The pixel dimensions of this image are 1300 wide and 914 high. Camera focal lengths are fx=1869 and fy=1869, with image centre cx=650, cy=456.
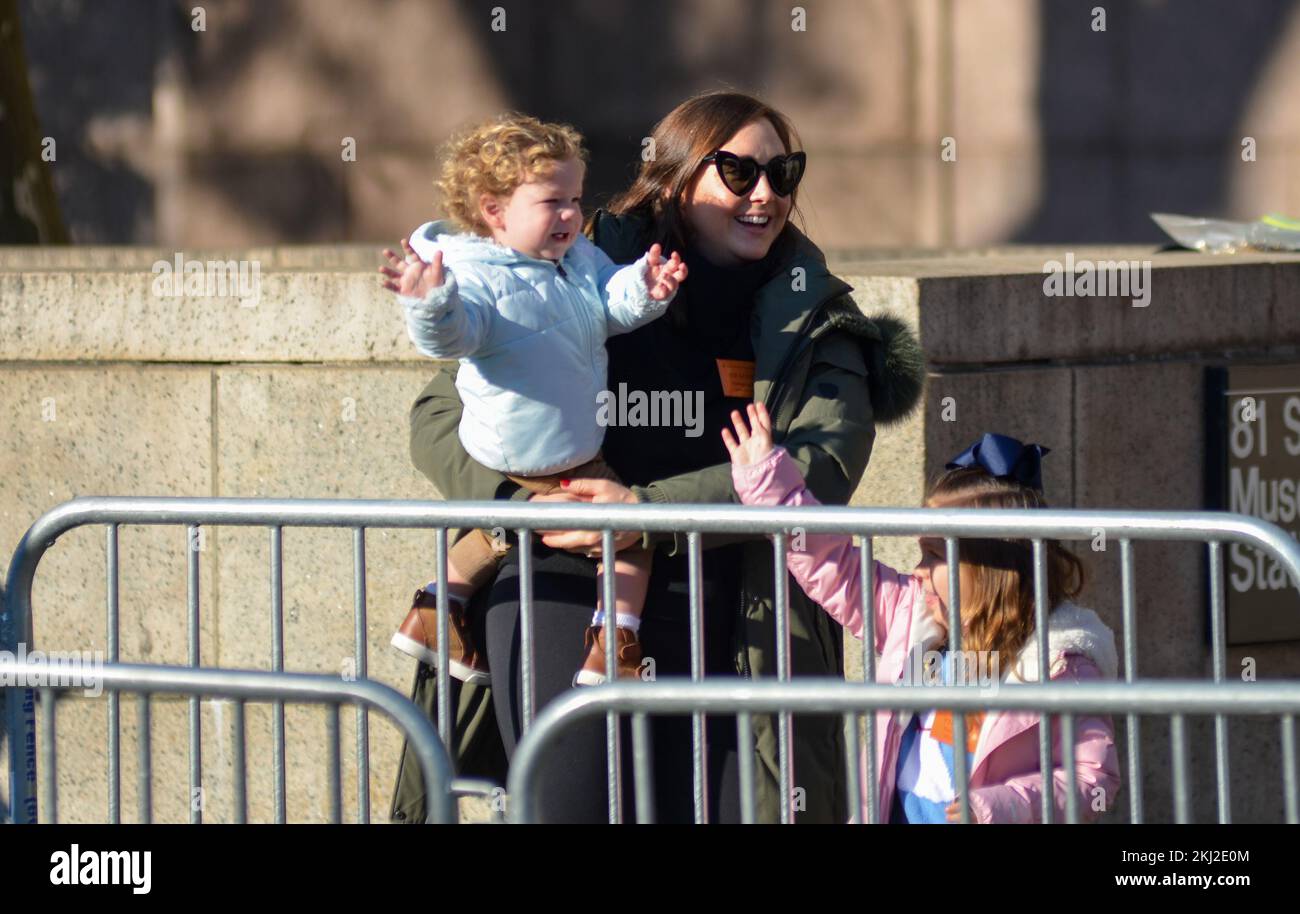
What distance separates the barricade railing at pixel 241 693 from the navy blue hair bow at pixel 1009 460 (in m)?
1.42

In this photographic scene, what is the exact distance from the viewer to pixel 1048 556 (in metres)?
3.69

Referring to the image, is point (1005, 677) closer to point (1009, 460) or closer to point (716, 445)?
point (1009, 460)

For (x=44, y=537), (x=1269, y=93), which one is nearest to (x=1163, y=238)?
(x=1269, y=93)

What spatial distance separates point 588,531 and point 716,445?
0.34 meters

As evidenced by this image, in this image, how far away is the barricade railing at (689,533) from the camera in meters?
3.24

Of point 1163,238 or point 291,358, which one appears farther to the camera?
point 1163,238

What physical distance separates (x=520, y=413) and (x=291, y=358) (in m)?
1.70

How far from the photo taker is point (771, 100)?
1140 cm

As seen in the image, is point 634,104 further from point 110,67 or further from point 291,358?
point 291,358

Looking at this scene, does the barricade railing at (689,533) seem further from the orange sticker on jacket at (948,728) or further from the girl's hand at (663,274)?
the girl's hand at (663,274)
